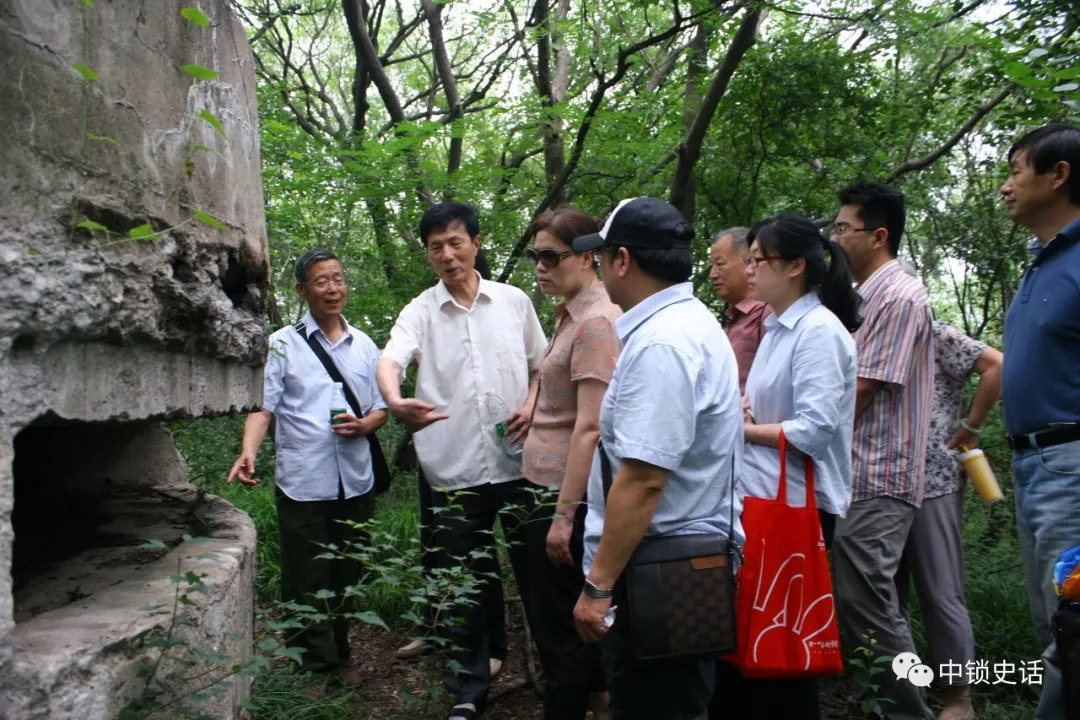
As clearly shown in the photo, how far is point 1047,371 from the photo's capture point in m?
2.57

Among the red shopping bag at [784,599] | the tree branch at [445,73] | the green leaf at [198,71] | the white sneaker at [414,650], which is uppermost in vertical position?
the tree branch at [445,73]

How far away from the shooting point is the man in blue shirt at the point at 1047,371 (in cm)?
252

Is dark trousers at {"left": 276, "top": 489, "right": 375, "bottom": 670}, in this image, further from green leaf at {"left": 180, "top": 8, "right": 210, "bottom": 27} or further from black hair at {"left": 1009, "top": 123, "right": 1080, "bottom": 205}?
black hair at {"left": 1009, "top": 123, "right": 1080, "bottom": 205}

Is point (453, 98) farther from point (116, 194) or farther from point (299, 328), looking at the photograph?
point (116, 194)

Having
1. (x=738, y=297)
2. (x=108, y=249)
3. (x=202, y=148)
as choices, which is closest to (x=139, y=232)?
(x=108, y=249)

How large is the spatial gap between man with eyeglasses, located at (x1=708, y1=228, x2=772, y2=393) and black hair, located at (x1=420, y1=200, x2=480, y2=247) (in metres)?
1.12

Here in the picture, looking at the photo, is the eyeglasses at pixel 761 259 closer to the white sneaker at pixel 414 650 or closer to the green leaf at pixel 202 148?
the green leaf at pixel 202 148

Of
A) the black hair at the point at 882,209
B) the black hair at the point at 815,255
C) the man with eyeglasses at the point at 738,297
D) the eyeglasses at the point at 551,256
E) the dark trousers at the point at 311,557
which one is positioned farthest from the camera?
the dark trousers at the point at 311,557

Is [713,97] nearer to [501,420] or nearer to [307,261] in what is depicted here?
[307,261]

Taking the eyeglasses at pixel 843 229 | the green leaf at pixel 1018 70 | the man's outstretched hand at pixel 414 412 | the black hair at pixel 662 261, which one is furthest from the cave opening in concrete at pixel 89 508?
the green leaf at pixel 1018 70

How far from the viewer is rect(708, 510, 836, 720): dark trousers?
8.36 ft

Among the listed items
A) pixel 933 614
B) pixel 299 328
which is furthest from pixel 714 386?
pixel 299 328

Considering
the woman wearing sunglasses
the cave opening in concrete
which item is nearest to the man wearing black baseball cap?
the woman wearing sunglasses

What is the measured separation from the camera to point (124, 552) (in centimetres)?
228
